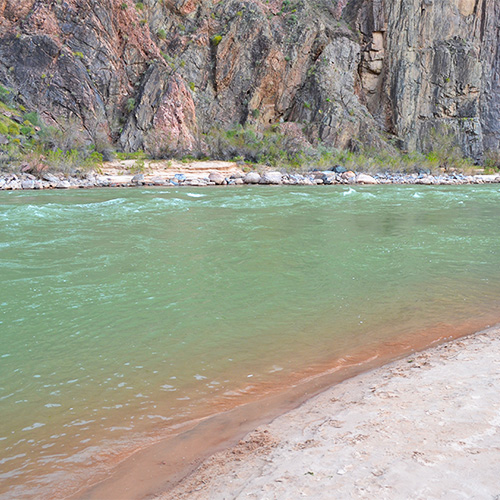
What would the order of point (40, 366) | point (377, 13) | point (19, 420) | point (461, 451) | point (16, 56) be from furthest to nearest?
point (377, 13), point (16, 56), point (40, 366), point (19, 420), point (461, 451)

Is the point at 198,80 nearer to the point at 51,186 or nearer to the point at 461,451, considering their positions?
the point at 51,186

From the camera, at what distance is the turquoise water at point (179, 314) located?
317 cm

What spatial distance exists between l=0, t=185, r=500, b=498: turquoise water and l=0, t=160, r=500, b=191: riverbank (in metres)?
11.7

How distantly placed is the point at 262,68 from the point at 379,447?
43.6 m

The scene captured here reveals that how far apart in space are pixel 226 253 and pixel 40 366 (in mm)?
4952

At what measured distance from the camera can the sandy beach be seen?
197 centimetres

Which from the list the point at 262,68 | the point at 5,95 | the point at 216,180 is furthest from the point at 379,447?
the point at 262,68

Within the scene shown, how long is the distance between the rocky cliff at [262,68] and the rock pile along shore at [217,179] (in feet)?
21.6

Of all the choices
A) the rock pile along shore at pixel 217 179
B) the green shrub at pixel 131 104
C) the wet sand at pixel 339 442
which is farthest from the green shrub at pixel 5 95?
the wet sand at pixel 339 442

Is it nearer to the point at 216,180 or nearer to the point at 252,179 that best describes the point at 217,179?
the point at 216,180

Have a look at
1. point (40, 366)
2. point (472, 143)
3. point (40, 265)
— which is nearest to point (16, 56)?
point (40, 265)

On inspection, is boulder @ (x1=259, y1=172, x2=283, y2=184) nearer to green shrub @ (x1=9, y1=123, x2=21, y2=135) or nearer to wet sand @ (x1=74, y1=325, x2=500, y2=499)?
green shrub @ (x1=9, y1=123, x2=21, y2=135)

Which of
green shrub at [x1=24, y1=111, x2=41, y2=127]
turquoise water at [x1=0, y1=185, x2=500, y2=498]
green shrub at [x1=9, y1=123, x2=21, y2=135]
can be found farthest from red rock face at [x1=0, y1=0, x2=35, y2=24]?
turquoise water at [x1=0, y1=185, x2=500, y2=498]

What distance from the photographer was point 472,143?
4581 cm
